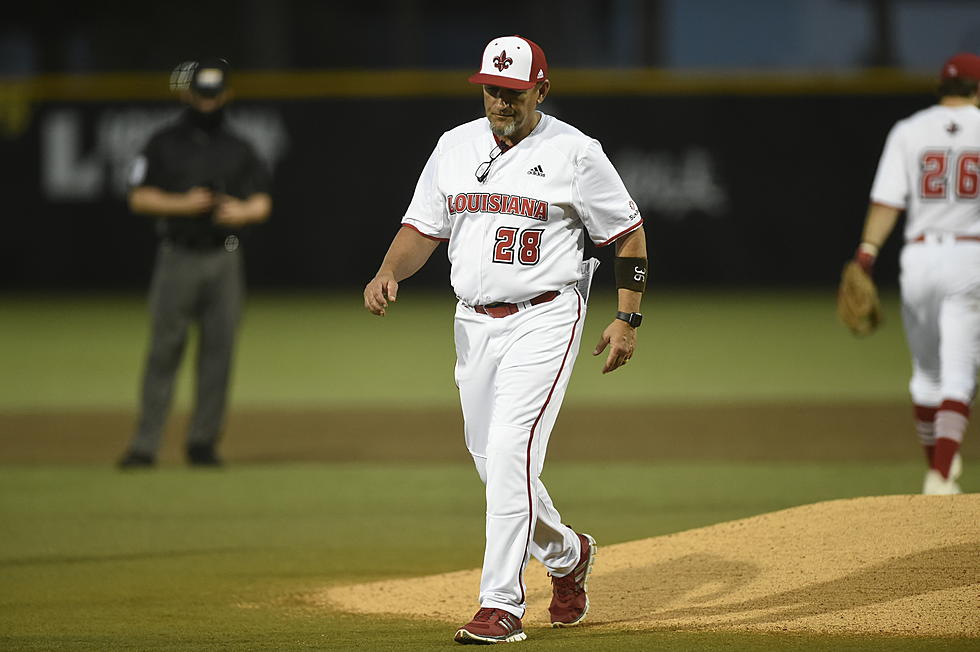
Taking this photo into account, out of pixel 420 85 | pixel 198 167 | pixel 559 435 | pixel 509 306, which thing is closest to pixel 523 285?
pixel 509 306

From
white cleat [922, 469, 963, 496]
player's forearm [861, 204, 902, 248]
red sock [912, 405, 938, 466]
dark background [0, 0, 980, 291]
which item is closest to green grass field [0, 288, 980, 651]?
red sock [912, 405, 938, 466]

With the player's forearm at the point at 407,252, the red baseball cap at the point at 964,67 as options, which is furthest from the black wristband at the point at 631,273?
the red baseball cap at the point at 964,67

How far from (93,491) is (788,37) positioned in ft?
55.6

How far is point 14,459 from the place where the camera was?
9.64 m

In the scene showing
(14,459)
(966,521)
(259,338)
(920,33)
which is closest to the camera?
(966,521)

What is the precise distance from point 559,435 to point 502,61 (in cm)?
584

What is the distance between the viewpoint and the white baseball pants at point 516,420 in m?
4.87

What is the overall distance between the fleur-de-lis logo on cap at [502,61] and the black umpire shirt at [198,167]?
4316 millimetres

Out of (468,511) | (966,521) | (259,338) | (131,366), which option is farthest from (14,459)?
(259,338)

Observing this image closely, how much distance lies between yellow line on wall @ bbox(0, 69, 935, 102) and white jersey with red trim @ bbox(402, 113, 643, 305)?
53.4 ft

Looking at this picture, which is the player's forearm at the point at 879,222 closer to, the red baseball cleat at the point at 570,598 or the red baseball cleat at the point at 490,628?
the red baseball cleat at the point at 570,598

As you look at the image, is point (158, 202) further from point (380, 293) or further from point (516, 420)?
point (516, 420)

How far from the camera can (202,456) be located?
920cm

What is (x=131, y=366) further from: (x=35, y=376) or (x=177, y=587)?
(x=177, y=587)
